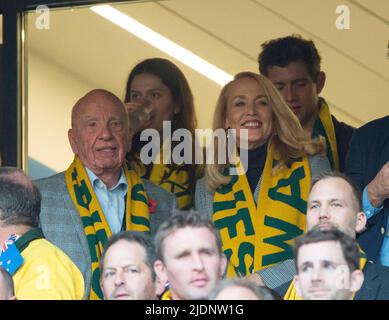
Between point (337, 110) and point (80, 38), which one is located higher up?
point (80, 38)

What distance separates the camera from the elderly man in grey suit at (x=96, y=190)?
5.80 m

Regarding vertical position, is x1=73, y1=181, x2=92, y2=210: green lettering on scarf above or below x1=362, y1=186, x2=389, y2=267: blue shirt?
above

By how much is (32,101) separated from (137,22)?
69 centimetres

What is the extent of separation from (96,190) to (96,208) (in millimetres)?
127

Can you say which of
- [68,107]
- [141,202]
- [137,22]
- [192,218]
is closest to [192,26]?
[137,22]

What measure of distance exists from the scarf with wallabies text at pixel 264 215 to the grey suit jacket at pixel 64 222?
0.38 m

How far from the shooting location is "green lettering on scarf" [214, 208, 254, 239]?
5.78m

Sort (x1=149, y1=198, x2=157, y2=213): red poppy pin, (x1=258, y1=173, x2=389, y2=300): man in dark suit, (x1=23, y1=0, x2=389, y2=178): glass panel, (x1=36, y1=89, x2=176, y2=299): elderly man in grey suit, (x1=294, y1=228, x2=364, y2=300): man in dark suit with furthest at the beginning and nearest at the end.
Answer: (x1=23, y1=0, x2=389, y2=178): glass panel < (x1=149, y1=198, x2=157, y2=213): red poppy pin < (x1=36, y1=89, x2=176, y2=299): elderly man in grey suit < (x1=258, y1=173, x2=389, y2=300): man in dark suit < (x1=294, y1=228, x2=364, y2=300): man in dark suit

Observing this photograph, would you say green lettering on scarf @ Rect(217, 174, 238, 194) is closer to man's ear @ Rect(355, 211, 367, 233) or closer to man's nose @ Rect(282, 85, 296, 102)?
man's nose @ Rect(282, 85, 296, 102)

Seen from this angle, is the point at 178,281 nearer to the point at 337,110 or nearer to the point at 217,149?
the point at 217,149

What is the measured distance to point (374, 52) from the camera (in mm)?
6617

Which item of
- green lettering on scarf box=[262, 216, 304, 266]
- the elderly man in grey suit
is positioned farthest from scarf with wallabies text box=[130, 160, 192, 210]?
green lettering on scarf box=[262, 216, 304, 266]

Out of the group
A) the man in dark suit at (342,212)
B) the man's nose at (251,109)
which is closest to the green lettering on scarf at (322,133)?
the man's nose at (251,109)
